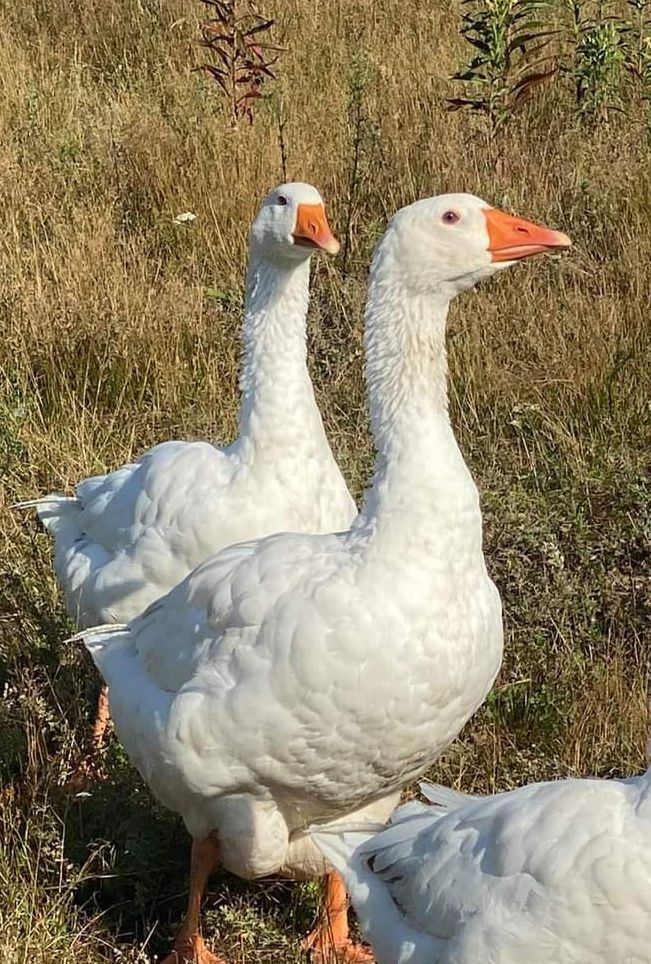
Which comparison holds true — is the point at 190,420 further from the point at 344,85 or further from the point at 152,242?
the point at 344,85

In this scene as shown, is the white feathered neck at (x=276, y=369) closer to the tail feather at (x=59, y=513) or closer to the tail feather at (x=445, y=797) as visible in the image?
the tail feather at (x=59, y=513)

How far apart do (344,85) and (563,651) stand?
5.58 metres

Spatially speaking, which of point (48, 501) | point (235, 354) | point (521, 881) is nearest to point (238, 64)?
point (235, 354)

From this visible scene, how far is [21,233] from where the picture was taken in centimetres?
780

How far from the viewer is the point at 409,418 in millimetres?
3531

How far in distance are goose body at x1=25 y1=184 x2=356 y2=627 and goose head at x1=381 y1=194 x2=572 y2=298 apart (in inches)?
29.9

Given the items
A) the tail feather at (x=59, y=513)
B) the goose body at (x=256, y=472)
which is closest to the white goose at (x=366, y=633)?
the goose body at (x=256, y=472)

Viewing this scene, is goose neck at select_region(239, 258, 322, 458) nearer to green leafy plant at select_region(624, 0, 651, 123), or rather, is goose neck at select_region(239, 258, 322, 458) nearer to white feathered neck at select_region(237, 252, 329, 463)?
white feathered neck at select_region(237, 252, 329, 463)

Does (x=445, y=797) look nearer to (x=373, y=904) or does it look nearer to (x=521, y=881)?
(x=373, y=904)

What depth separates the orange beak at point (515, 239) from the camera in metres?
3.61

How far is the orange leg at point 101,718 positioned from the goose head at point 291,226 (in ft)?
5.25

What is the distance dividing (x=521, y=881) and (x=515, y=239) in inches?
64.1

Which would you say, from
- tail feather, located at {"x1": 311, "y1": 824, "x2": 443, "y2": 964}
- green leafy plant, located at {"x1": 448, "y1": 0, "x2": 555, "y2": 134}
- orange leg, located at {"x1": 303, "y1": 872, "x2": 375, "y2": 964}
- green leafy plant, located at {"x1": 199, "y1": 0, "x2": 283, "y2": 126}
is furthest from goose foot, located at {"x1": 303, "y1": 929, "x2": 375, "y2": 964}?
green leafy plant, located at {"x1": 199, "y1": 0, "x2": 283, "y2": 126}

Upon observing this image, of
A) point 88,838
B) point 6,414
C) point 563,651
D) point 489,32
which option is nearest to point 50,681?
point 88,838
